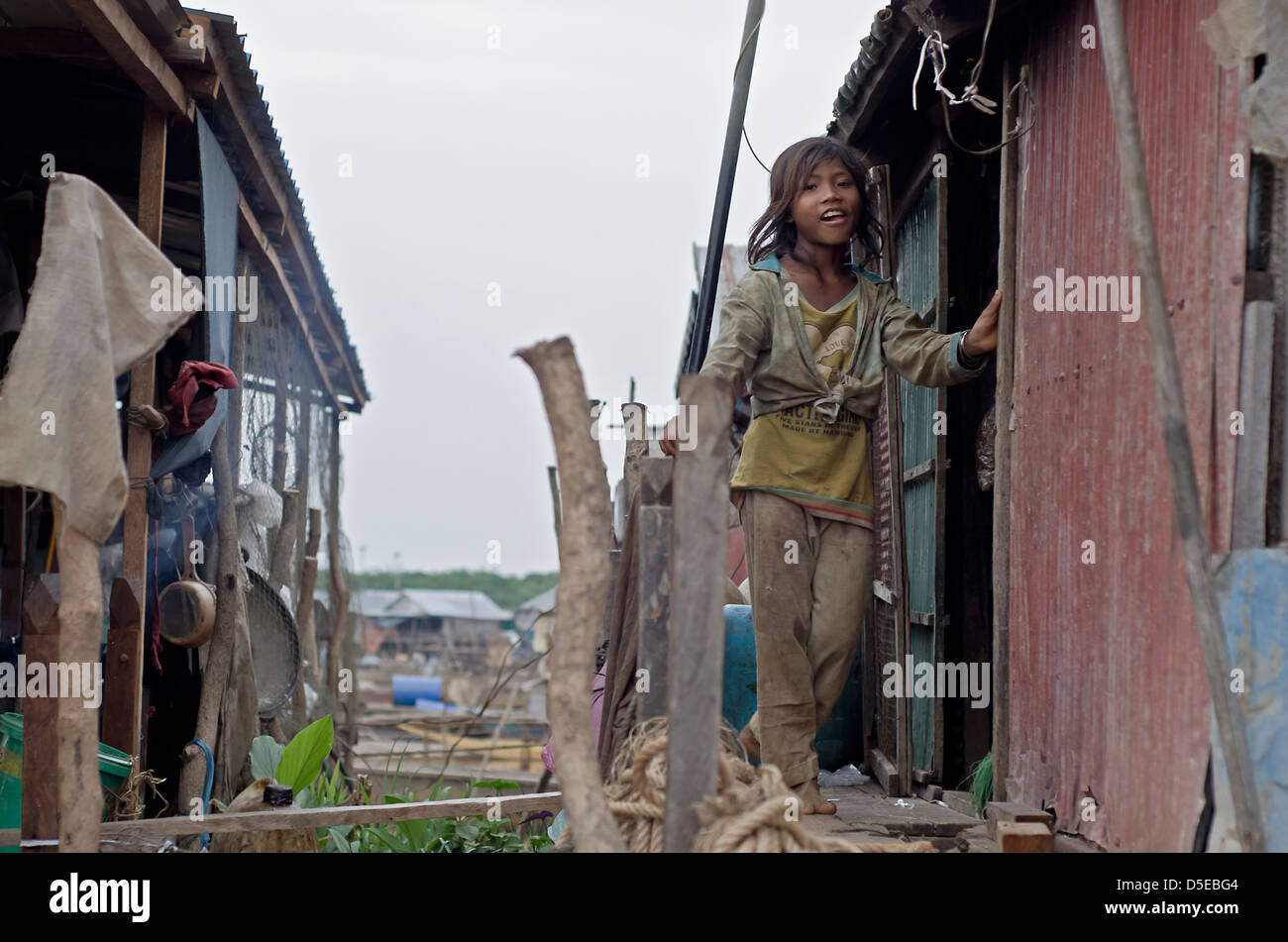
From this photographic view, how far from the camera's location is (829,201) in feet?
12.1

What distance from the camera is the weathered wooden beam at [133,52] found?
4.15m

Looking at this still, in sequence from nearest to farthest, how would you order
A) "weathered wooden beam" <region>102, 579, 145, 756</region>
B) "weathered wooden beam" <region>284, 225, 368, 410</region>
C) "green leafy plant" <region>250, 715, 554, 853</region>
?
1. "weathered wooden beam" <region>102, 579, 145, 756</region>
2. "green leafy plant" <region>250, 715, 554, 853</region>
3. "weathered wooden beam" <region>284, 225, 368, 410</region>

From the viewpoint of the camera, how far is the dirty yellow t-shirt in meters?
3.65

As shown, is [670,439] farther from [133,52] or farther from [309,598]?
[309,598]

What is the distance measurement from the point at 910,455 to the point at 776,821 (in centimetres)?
373

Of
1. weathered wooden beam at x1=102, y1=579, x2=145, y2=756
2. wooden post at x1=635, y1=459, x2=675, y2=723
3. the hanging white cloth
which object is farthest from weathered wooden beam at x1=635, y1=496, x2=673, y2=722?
weathered wooden beam at x1=102, y1=579, x2=145, y2=756

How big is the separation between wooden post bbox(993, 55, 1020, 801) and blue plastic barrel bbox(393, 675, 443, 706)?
23762 millimetres

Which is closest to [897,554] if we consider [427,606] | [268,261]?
[268,261]

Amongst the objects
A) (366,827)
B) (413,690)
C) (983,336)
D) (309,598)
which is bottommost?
(413,690)

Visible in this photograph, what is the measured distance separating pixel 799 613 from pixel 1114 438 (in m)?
1.14

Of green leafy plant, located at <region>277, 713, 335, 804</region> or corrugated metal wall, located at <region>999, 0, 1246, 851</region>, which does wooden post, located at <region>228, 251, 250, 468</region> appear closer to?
green leafy plant, located at <region>277, 713, 335, 804</region>

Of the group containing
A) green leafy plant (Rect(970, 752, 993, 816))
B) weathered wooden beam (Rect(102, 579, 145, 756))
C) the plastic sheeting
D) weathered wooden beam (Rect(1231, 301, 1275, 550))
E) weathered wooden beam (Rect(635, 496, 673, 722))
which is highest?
the plastic sheeting
